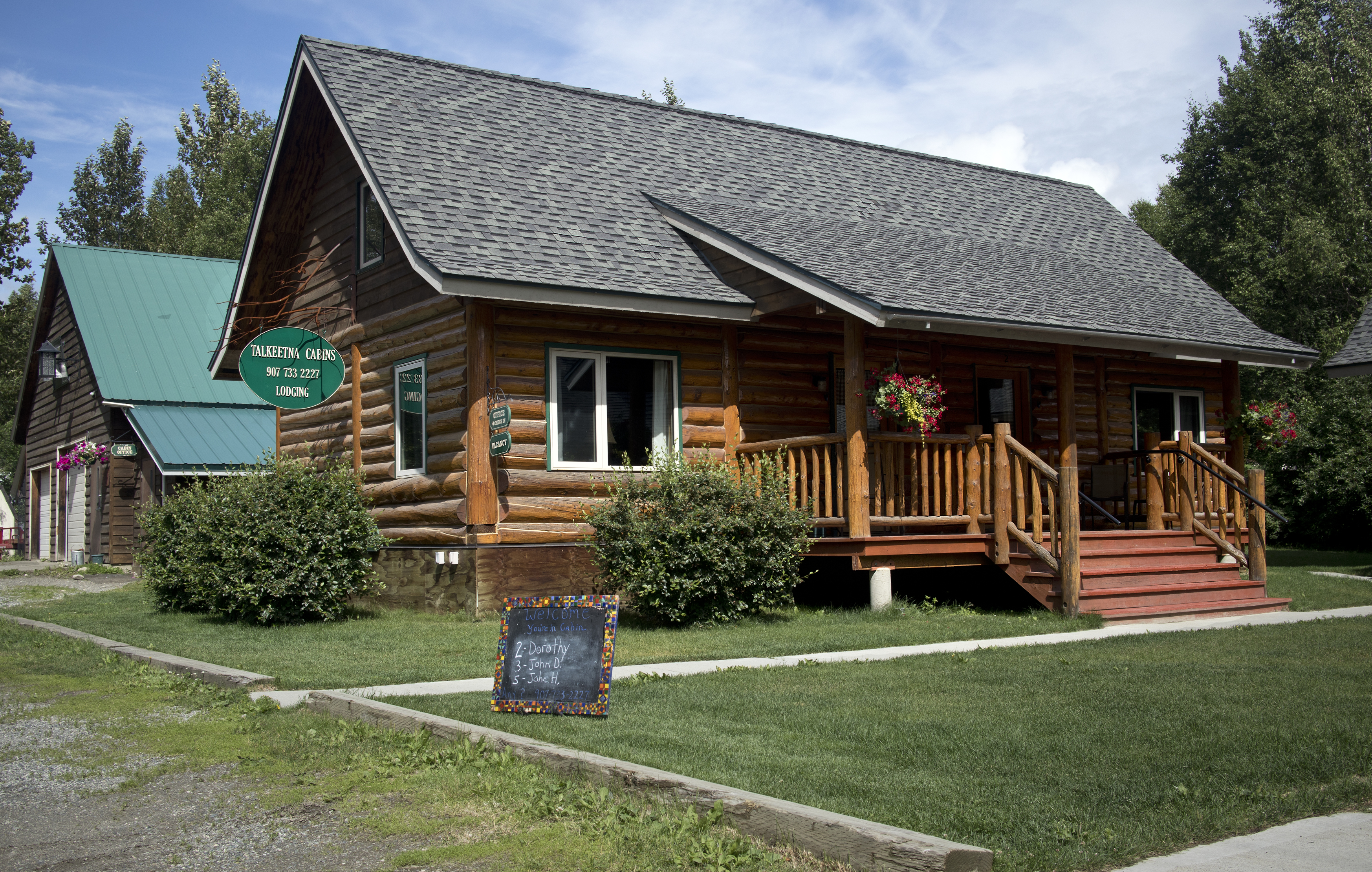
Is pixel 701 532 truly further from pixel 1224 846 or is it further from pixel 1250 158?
pixel 1250 158

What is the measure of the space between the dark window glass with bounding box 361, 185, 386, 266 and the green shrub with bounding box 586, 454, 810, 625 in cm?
602

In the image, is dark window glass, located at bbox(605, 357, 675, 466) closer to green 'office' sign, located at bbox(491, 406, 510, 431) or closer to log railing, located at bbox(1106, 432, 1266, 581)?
green 'office' sign, located at bbox(491, 406, 510, 431)

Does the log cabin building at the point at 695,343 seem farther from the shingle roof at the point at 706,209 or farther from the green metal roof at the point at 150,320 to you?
the green metal roof at the point at 150,320

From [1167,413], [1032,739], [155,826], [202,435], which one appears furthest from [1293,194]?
[155,826]

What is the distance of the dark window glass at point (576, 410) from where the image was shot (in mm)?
14531

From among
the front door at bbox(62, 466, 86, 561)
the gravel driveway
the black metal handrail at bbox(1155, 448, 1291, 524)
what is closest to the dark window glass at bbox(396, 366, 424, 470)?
the gravel driveway

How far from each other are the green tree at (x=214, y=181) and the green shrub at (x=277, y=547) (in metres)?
31.0

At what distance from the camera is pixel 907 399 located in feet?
44.5

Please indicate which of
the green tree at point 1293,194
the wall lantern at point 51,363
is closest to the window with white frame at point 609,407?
the wall lantern at point 51,363

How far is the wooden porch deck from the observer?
1277cm

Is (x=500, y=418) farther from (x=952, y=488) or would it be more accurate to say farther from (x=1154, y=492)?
(x=1154, y=492)

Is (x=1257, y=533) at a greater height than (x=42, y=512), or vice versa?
(x=42, y=512)

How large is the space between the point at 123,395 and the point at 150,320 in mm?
3194

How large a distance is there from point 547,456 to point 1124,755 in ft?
30.2
